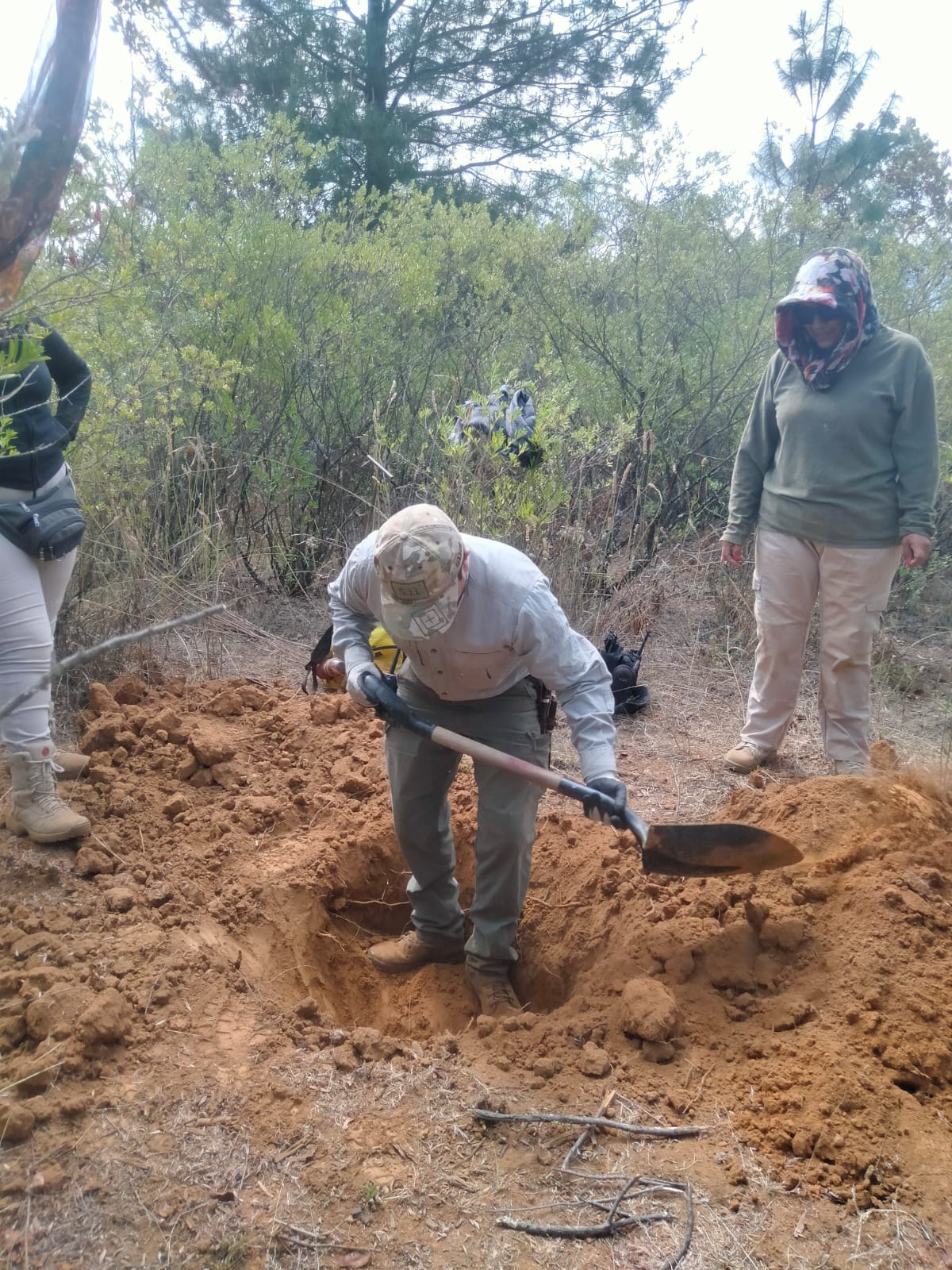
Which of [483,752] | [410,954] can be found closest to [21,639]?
[483,752]

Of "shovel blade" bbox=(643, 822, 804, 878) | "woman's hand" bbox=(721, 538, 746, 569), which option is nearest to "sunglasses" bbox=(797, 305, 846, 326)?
"woman's hand" bbox=(721, 538, 746, 569)

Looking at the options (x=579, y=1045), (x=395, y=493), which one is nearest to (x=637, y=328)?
(x=395, y=493)

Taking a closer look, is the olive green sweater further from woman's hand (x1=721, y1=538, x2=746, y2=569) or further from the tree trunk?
the tree trunk

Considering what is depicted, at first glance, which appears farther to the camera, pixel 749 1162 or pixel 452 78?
pixel 452 78

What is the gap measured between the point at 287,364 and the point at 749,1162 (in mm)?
5206

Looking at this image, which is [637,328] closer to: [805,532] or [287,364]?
[287,364]

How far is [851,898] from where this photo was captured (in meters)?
2.93

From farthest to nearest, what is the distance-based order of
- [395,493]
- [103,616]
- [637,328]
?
1. [637,328]
2. [395,493]
3. [103,616]

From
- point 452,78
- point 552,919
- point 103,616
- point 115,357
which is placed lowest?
point 552,919

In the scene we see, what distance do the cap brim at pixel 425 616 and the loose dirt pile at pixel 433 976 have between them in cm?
116

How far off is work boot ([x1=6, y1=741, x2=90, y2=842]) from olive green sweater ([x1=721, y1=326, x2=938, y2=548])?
306 centimetres

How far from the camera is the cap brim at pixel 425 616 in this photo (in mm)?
2461

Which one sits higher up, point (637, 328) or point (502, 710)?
point (637, 328)

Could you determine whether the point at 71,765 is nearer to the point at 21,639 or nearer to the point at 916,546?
the point at 21,639
